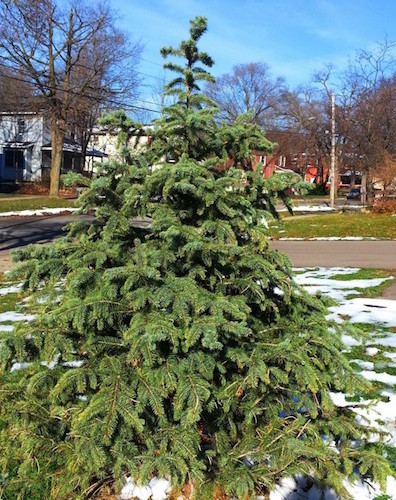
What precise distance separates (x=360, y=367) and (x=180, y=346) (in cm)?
292

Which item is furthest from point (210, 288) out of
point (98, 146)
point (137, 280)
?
point (98, 146)

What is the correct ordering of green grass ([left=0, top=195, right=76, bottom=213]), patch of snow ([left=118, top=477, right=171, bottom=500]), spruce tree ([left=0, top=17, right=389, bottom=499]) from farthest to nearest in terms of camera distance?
green grass ([left=0, top=195, right=76, bottom=213]) < patch of snow ([left=118, top=477, right=171, bottom=500]) < spruce tree ([left=0, top=17, right=389, bottom=499])

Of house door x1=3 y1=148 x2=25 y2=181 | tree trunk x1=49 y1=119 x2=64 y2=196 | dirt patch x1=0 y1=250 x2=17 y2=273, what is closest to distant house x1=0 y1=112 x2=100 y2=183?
house door x1=3 y1=148 x2=25 y2=181

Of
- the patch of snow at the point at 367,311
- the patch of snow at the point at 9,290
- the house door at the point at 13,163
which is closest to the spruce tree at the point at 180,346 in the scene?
the patch of snow at the point at 367,311

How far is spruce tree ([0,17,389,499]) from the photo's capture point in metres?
2.54

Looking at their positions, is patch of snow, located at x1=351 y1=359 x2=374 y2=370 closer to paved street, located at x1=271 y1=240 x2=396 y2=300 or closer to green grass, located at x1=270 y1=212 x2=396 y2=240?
paved street, located at x1=271 y1=240 x2=396 y2=300

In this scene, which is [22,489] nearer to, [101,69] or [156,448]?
[156,448]

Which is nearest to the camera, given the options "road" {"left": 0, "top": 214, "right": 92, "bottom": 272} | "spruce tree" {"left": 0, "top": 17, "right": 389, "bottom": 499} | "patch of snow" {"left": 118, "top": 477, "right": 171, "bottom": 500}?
"spruce tree" {"left": 0, "top": 17, "right": 389, "bottom": 499}

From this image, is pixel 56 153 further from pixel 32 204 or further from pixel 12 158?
pixel 12 158

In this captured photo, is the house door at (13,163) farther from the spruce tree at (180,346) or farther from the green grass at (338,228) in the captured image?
the spruce tree at (180,346)

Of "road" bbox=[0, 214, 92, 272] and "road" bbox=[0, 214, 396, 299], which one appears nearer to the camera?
"road" bbox=[0, 214, 396, 299]

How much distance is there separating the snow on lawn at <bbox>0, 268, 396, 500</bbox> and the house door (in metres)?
37.4

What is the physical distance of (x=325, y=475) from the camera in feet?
8.88

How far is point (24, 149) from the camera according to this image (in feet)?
142
